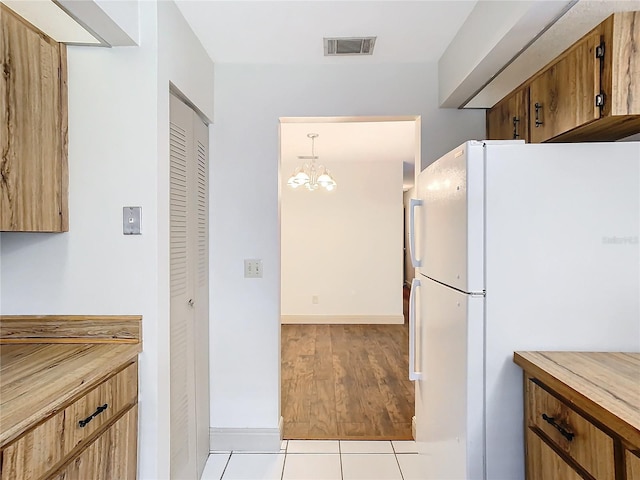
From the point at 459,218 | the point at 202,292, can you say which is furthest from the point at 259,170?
the point at 459,218

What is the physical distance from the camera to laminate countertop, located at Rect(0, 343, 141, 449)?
3.17ft

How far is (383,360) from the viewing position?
4.32m

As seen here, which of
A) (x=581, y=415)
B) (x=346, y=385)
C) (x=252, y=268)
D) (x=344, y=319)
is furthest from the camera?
(x=344, y=319)

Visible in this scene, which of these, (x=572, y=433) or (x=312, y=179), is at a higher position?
(x=312, y=179)

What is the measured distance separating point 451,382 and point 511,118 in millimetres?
1330

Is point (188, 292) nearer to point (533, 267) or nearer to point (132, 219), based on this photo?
point (132, 219)

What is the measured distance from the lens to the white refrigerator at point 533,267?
1339 mm

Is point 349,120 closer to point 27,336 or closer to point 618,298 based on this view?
point 618,298

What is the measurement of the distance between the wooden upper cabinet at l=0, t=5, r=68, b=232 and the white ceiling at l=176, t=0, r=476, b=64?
632mm

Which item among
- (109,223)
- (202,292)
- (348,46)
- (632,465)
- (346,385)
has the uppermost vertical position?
(348,46)

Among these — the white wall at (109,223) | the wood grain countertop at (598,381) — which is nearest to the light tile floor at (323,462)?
the white wall at (109,223)

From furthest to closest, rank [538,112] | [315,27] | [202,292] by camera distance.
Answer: [202,292] → [315,27] → [538,112]

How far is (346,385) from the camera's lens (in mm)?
3572

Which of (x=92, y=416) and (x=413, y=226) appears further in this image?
(x=413, y=226)
